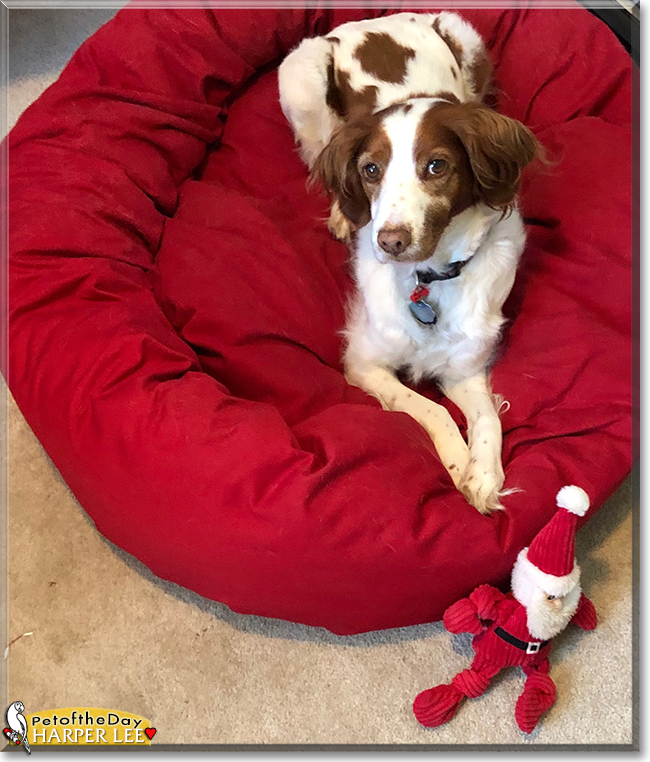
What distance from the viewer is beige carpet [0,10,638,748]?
5.91ft

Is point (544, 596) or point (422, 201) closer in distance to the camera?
point (544, 596)

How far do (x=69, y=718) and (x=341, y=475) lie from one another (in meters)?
0.95

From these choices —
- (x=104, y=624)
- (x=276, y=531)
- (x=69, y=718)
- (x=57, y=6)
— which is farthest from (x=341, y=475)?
(x=57, y=6)

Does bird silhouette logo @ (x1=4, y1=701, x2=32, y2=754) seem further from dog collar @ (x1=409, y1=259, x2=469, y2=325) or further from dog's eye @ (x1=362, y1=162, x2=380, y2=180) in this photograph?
dog's eye @ (x1=362, y1=162, x2=380, y2=180)

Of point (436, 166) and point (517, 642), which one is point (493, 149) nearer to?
point (436, 166)

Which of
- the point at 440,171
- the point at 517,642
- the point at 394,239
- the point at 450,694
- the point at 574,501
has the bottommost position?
the point at 450,694

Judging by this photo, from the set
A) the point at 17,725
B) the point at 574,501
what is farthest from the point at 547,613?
the point at 17,725

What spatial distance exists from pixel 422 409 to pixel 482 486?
1.15ft

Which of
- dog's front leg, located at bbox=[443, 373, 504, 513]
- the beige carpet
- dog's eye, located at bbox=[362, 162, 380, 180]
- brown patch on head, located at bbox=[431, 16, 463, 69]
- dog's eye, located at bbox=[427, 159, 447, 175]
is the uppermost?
brown patch on head, located at bbox=[431, 16, 463, 69]

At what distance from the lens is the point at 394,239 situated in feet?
5.75

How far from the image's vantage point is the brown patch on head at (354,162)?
189 cm

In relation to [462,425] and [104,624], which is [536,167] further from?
[104,624]

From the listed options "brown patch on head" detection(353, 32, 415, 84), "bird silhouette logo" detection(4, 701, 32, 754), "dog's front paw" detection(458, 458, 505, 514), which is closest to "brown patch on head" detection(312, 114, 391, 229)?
"brown patch on head" detection(353, 32, 415, 84)

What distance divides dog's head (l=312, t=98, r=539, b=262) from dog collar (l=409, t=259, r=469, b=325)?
0.70 ft
